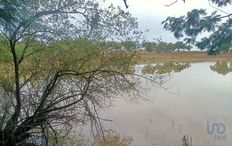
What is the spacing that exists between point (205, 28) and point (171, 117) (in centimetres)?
481

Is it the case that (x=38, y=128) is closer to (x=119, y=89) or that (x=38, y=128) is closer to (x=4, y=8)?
(x=119, y=89)

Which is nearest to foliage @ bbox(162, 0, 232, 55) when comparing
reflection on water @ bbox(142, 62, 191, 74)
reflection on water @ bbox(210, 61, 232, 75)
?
reflection on water @ bbox(142, 62, 191, 74)

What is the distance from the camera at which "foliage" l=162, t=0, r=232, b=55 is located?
762 cm

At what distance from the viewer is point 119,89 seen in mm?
7344

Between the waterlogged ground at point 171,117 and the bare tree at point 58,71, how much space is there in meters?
0.80

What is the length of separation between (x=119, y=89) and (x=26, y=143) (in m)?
1.95

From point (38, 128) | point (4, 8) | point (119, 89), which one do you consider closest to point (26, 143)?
point (38, 128)

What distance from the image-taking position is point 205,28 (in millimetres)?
7703

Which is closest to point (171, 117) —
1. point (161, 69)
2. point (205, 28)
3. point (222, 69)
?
point (161, 69)

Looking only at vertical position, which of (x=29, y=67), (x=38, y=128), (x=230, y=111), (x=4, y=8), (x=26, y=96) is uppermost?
(x=4, y=8)

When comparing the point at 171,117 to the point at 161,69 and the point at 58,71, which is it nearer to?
the point at 161,69

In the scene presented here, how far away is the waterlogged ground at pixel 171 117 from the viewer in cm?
948

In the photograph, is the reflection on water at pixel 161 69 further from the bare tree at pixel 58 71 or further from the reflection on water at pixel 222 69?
the reflection on water at pixel 222 69

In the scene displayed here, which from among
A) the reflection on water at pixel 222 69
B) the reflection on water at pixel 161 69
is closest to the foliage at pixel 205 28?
the reflection on water at pixel 161 69
